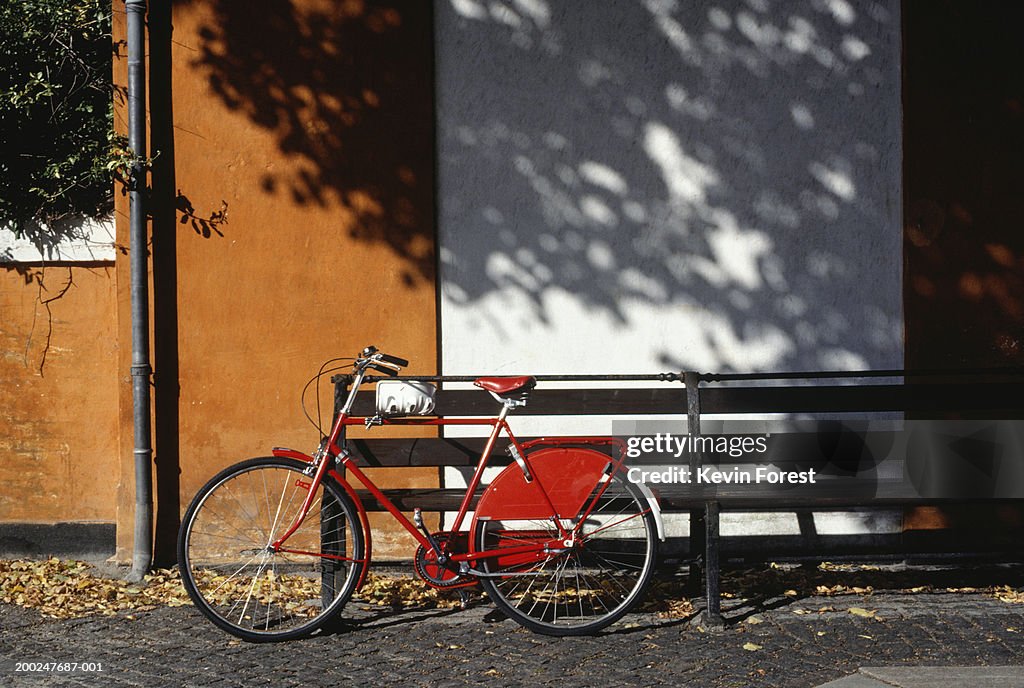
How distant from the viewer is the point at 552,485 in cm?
537

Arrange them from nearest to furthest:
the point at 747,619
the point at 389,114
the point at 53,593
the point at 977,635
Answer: the point at 977,635 < the point at 747,619 < the point at 53,593 < the point at 389,114

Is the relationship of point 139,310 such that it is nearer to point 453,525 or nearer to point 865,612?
point 453,525

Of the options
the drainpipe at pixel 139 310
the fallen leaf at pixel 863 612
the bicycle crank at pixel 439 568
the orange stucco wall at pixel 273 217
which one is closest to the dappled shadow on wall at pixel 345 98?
the orange stucco wall at pixel 273 217

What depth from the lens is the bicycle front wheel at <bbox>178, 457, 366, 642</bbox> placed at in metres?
5.18

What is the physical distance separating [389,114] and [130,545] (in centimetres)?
309

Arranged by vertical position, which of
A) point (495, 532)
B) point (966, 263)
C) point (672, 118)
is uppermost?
point (672, 118)

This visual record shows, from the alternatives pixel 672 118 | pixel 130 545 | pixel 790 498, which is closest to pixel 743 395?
pixel 790 498

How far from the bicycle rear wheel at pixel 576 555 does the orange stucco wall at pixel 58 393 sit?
→ 294cm

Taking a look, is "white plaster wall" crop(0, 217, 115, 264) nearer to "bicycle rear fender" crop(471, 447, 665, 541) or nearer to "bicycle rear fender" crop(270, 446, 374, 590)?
"bicycle rear fender" crop(270, 446, 374, 590)

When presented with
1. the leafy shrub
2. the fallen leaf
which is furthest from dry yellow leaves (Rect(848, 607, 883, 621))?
the leafy shrub

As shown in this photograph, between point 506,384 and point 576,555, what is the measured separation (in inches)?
36.2

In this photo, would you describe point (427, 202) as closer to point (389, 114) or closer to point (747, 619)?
point (389, 114)

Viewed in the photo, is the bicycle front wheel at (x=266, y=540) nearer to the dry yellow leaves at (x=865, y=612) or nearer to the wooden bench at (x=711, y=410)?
the wooden bench at (x=711, y=410)

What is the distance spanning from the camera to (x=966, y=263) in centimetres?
671
